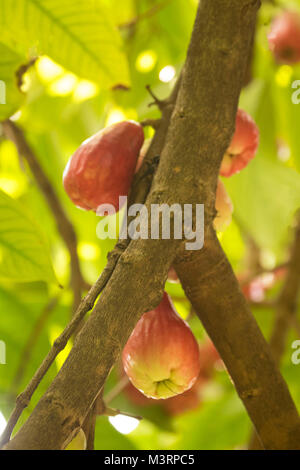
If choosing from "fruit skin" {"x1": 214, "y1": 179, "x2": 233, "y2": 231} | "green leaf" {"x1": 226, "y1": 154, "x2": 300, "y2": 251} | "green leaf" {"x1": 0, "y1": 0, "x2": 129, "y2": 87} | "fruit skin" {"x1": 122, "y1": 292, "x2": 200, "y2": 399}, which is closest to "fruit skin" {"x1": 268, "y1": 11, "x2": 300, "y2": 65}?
"green leaf" {"x1": 226, "y1": 154, "x2": 300, "y2": 251}

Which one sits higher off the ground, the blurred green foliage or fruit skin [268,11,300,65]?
fruit skin [268,11,300,65]

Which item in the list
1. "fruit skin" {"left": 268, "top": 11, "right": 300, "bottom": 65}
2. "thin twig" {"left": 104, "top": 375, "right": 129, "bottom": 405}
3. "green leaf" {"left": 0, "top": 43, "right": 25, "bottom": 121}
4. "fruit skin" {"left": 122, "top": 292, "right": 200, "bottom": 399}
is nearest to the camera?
"fruit skin" {"left": 122, "top": 292, "right": 200, "bottom": 399}

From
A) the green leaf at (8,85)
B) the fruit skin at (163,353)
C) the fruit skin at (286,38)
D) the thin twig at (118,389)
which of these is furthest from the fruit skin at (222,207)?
the fruit skin at (286,38)

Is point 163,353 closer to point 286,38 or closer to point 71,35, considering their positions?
point 71,35

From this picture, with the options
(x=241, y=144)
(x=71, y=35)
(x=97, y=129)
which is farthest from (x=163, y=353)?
(x=97, y=129)

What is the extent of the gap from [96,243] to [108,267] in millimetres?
1015

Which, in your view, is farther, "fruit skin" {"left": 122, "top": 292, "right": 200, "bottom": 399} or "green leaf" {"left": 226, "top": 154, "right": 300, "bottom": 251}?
"green leaf" {"left": 226, "top": 154, "right": 300, "bottom": 251}

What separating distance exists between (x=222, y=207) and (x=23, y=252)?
0.30 metres

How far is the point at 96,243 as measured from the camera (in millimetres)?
1587

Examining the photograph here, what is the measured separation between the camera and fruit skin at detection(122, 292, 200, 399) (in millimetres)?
706

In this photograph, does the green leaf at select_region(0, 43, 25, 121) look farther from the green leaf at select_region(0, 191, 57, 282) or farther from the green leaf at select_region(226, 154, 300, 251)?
the green leaf at select_region(226, 154, 300, 251)

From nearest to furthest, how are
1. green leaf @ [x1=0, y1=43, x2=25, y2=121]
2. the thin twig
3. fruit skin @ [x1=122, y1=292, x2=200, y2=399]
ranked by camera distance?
1. fruit skin @ [x1=122, y1=292, x2=200, y2=399]
2. green leaf @ [x1=0, y1=43, x2=25, y2=121]
3. the thin twig

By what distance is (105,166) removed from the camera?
0.77 metres

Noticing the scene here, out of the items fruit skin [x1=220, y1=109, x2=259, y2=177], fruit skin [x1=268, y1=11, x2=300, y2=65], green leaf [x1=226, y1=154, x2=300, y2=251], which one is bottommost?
fruit skin [x1=220, y1=109, x2=259, y2=177]
